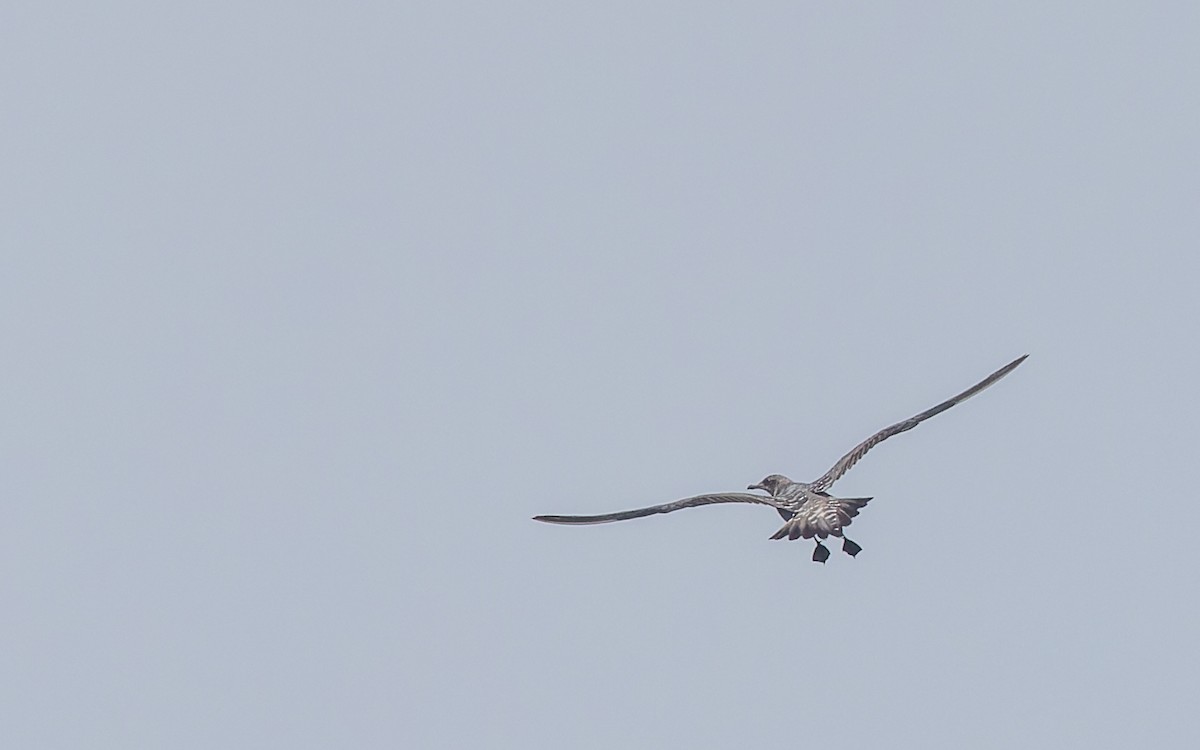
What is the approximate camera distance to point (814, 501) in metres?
42.7

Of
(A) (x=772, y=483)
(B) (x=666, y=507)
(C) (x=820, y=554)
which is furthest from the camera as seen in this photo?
(A) (x=772, y=483)

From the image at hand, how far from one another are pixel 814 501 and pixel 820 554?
6.24ft

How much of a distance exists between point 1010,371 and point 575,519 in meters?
14.3

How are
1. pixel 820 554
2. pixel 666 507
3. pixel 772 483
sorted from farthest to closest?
1. pixel 772 483
2. pixel 820 554
3. pixel 666 507

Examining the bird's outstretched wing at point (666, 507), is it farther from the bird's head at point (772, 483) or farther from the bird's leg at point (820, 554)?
the bird's head at point (772, 483)

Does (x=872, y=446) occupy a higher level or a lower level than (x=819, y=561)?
higher

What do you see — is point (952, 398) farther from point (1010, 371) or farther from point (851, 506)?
point (851, 506)

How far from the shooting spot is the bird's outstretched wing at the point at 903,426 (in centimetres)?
→ 4616

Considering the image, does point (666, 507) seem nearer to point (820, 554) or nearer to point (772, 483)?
point (820, 554)

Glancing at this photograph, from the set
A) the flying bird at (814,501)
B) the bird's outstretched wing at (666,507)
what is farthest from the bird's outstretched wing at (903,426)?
the bird's outstretched wing at (666,507)

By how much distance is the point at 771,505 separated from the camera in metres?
43.6

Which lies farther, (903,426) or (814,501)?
(903,426)

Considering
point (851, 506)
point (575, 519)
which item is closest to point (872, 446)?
point (851, 506)

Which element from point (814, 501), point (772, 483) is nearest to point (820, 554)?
point (814, 501)
